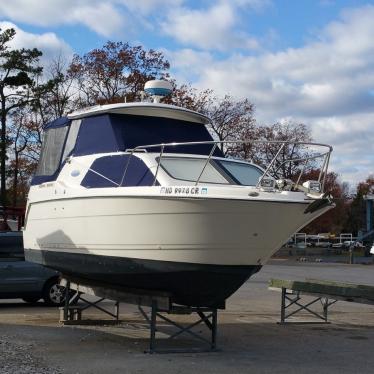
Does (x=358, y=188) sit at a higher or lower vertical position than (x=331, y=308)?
higher

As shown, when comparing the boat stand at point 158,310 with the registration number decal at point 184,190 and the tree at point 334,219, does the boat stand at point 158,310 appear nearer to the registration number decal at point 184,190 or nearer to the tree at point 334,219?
the registration number decal at point 184,190

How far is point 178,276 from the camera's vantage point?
8.38 metres

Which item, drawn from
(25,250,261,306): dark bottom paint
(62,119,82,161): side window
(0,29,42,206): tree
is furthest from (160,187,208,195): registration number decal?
(0,29,42,206): tree

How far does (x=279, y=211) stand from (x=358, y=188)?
89412 millimetres

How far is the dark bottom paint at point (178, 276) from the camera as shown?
327 inches

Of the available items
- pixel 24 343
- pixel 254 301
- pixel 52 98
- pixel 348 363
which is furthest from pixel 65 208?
pixel 52 98

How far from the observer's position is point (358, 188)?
94250mm

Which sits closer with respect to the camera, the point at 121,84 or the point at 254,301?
the point at 254,301

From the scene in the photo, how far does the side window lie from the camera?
10.8 metres

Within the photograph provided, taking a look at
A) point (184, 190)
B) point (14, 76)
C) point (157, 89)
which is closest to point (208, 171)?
point (184, 190)

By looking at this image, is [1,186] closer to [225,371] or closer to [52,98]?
[52,98]

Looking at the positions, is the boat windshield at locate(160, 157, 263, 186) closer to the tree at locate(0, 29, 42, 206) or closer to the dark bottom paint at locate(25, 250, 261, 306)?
the dark bottom paint at locate(25, 250, 261, 306)

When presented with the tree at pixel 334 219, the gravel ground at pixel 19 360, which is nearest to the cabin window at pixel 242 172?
the gravel ground at pixel 19 360

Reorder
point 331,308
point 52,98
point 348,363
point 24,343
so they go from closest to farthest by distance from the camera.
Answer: point 348,363 < point 24,343 < point 331,308 < point 52,98
